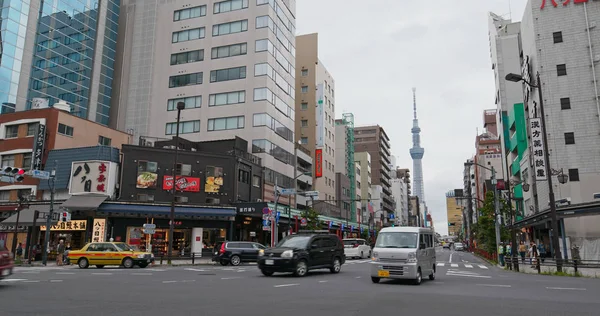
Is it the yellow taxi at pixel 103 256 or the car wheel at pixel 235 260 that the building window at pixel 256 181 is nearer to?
the car wheel at pixel 235 260

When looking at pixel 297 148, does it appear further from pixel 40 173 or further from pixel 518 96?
pixel 40 173

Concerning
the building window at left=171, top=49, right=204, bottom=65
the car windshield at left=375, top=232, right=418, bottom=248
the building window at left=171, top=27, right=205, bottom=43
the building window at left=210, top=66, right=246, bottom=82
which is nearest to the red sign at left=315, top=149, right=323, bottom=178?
the building window at left=210, top=66, right=246, bottom=82

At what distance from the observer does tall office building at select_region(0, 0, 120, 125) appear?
57.7 m

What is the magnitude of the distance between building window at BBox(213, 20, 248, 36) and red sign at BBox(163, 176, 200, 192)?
24834mm

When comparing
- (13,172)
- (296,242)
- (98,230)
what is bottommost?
(296,242)

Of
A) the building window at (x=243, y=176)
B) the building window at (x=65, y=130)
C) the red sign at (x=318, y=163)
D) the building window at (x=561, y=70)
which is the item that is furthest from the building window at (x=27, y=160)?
the building window at (x=561, y=70)

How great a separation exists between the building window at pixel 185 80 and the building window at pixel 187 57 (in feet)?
6.69

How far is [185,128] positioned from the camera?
185 feet

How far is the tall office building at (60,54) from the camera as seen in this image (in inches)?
2271

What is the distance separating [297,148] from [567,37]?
35491mm

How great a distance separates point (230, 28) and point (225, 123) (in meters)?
13.2

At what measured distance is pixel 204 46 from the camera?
58406mm

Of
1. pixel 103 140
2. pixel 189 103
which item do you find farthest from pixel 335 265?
pixel 189 103

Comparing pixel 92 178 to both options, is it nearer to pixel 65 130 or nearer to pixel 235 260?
pixel 65 130
